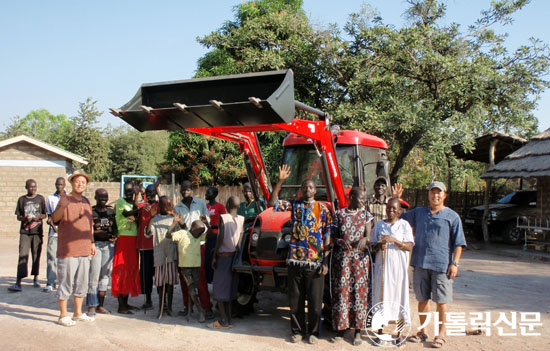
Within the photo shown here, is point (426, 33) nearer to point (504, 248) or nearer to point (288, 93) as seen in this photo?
point (504, 248)

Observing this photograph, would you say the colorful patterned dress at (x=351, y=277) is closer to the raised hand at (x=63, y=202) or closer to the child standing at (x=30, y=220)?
the raised hand at (x=63, y=202)

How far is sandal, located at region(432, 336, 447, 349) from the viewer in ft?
17.7

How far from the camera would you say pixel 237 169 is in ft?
67.5

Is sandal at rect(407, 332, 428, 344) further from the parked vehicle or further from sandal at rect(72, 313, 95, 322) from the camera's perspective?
the parked vehicle

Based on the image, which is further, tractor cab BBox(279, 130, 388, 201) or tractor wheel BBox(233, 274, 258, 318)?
tractor cab BBox(279, 130, 388, 201)

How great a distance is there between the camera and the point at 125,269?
22.6 ft

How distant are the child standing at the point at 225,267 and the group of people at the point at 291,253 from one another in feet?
0.04

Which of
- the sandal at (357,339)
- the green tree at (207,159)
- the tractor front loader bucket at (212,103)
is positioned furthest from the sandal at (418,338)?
the green tree at (207,159)

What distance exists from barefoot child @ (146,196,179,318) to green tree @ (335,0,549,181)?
966cm

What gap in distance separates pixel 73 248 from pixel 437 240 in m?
4.68

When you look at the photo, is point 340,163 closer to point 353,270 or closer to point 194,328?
point 353,270

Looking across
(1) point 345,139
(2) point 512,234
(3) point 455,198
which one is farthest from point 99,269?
(3) point 455,198

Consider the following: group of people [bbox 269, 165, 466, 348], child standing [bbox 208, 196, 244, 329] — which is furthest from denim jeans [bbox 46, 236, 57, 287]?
group of people [bbox 269, 165, 466, 348]

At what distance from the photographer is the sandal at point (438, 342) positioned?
539cm
